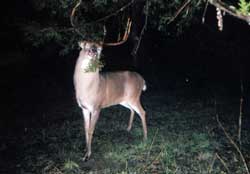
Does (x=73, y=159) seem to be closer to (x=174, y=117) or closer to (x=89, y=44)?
(x=89, y=44)

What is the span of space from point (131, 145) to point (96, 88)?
95 centimetres

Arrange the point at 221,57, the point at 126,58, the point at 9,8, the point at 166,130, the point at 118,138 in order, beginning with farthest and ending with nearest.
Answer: the point at 221,57, the point at 126,58, the point at 9,8, the point at 166,130, the point at 118,138

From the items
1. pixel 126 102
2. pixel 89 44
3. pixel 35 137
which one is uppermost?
pixel 89 44

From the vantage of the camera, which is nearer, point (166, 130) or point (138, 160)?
point (138, 160)

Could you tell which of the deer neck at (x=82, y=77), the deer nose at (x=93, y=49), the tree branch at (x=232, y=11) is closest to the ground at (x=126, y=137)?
the deer neck at (x=82, y=77)

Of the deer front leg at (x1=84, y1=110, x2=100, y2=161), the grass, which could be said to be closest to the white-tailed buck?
the deer front leg at (x1=84, y1=110, x2=100, y2=161)

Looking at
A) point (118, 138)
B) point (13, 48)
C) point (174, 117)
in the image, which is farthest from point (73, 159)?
point (13, 48)

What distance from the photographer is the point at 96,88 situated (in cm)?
711

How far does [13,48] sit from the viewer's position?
13.0 metres

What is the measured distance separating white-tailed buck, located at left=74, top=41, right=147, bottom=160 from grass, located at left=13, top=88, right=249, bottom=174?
0.33 metres

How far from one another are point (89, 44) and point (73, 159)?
58.3 inches

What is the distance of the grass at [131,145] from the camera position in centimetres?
620

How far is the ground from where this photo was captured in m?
6.28

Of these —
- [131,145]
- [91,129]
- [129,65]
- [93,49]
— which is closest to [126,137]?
[131,145]
